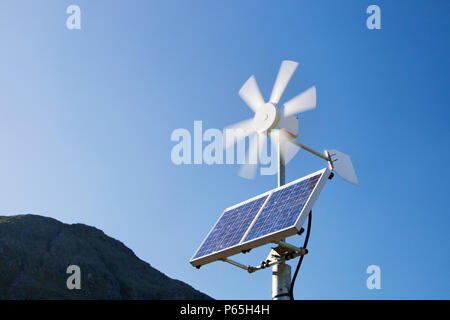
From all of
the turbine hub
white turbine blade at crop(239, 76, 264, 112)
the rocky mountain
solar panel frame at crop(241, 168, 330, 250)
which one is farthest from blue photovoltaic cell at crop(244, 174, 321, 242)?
the rocky mountain

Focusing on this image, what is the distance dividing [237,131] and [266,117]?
140 cm

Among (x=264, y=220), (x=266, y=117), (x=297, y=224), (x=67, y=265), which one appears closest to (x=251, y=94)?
(x=266, y=117)

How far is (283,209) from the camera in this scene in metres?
→ 18.7

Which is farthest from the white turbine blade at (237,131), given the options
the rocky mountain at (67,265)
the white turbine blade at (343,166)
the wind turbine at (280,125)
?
the rocky mountain at (67,265)

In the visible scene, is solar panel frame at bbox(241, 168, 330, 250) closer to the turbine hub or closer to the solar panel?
the solar panel

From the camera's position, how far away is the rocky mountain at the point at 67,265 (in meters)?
134

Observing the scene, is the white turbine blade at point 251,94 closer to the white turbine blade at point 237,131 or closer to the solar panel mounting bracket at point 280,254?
the white turbine blade at point 237,131

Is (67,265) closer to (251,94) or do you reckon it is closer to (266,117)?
(251,94)
